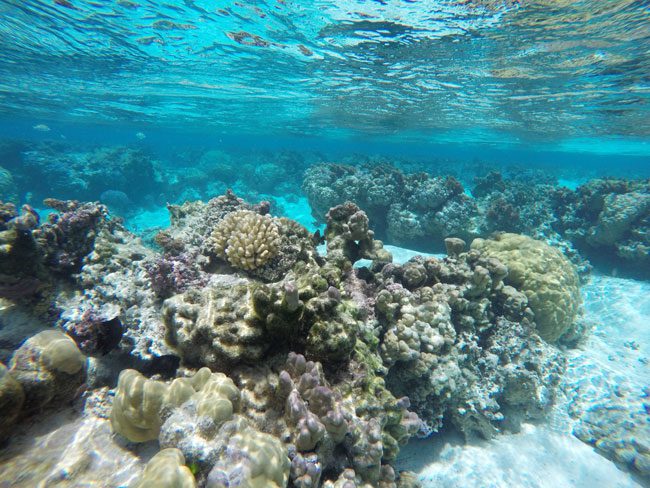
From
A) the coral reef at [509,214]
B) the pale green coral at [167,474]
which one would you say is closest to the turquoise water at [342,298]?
the pale green coral at [167,474]

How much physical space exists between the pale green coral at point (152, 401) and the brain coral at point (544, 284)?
821 cm

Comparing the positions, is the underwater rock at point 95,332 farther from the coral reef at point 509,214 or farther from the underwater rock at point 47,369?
the coral reef at point 509,214

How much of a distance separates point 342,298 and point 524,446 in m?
5.17

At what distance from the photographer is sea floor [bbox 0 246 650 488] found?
8.74 ft

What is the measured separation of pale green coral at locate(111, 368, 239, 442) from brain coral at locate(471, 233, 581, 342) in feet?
26.9

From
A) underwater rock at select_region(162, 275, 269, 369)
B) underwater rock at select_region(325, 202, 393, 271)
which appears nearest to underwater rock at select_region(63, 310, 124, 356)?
underwater rock at select_region(162, 275, 269, 369)

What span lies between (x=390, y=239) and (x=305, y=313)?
1230 cm

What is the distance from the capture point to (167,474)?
212cm

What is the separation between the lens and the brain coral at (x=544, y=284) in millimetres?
8133

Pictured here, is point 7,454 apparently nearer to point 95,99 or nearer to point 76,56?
point 76,56

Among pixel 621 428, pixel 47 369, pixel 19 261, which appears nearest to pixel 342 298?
pixel 47 369

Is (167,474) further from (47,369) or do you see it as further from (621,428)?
(621,428)

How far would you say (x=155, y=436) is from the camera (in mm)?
2877

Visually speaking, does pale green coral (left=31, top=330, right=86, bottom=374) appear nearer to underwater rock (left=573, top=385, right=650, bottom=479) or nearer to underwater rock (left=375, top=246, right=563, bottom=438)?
underwater rock (left=375, top=246, right=563, bottom=438)
